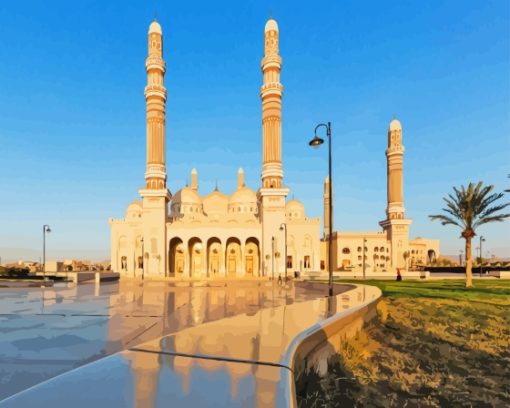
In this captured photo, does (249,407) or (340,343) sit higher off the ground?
(249,407)

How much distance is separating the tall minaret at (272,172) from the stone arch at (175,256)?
1347cm

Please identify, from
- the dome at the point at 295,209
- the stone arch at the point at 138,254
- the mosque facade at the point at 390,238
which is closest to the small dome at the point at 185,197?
the stone arch at the point at 138,254

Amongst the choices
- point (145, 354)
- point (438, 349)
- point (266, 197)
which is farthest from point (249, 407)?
point (266, 197)

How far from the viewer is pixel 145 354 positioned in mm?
3535

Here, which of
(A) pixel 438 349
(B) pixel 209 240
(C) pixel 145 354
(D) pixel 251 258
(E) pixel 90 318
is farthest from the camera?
(D) pixel 251 258

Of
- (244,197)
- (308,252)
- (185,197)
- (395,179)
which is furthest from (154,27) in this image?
(395,179)

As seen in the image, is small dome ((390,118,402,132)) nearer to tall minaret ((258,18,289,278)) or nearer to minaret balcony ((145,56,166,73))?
tall minaret ((258,18,289,278))

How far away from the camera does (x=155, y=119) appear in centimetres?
4797

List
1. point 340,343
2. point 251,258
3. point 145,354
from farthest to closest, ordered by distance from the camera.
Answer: point 251,258
point 340,343
point 145,354

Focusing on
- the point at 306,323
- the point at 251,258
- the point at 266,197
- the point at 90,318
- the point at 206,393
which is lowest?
the point at 251,258

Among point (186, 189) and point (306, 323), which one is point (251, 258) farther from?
point (306, 323)

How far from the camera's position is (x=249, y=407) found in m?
2.30

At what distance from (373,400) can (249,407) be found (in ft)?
12.3

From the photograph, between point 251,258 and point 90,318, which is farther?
point 251,258
